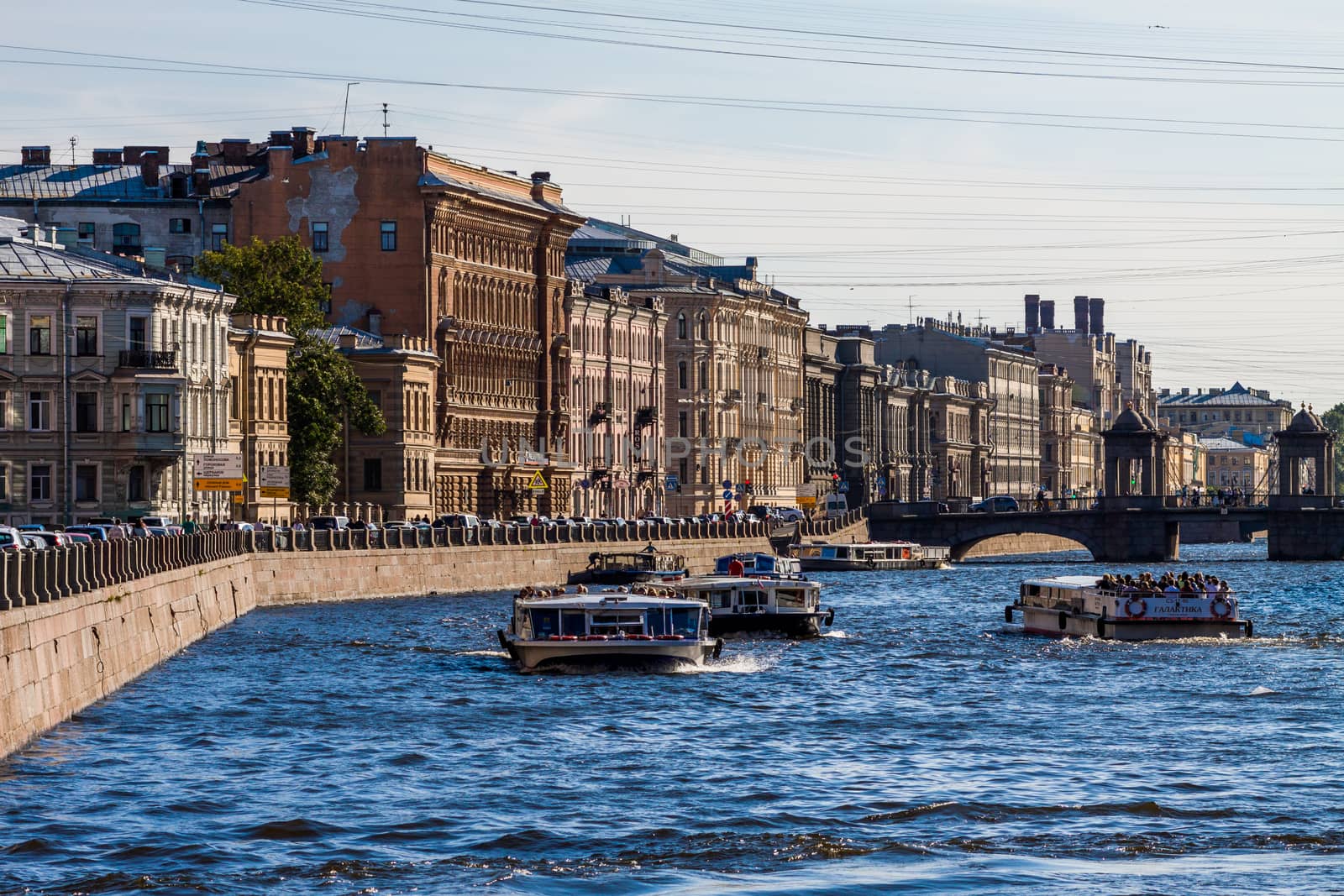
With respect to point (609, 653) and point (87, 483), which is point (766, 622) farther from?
point (87, 483)

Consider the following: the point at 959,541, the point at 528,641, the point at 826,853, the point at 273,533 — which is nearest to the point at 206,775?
the point at 826,853

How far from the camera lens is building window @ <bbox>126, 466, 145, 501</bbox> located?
8444 centimetres

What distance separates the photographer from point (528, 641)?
180 ft

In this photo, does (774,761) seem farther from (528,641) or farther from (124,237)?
(124,237)

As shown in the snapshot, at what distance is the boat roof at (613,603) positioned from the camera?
5450cm

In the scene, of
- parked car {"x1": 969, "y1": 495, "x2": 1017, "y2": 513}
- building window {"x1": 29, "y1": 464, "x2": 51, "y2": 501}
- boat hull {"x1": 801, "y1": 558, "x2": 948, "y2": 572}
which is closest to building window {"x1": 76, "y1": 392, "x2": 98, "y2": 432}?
building window {"x1": 29, "y1": 464, "x2": 51, "y2": 501}

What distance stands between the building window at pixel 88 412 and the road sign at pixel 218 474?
28.6ft

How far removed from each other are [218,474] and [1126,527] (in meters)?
73.4

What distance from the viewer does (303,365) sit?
9912 cm

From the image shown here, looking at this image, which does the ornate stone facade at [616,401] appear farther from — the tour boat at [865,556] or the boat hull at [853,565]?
the boat hull at [853,565]

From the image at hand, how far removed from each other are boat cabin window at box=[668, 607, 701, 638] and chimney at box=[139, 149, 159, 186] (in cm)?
6379

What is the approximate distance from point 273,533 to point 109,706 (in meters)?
36.4

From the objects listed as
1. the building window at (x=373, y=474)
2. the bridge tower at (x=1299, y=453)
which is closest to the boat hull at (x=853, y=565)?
the building window at (x=373, y=474)

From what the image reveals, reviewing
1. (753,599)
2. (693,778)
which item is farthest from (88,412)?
(693,778)
